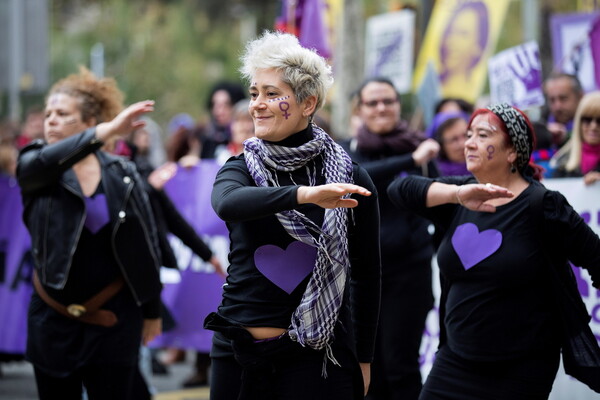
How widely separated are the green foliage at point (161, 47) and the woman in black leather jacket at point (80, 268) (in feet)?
86.2

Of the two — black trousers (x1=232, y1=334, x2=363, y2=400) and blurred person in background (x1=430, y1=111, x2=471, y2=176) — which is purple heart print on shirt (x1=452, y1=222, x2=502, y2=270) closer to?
black trousers (x1=232, y1=334, x2=363, y2=400)

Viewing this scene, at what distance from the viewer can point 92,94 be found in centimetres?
568

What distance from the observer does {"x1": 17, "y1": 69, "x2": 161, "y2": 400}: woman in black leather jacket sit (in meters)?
5.26

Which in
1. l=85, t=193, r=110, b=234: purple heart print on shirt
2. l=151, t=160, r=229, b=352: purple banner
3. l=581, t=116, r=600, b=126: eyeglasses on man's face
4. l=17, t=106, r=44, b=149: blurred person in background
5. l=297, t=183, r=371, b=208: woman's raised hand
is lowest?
l=151, t=160, r=229, b=352: purple banner

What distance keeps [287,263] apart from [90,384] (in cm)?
186

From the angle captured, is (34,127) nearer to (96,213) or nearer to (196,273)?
(196,273)

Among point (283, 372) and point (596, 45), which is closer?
point (283, 372)

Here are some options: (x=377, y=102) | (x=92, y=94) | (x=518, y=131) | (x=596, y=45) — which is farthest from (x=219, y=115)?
(x=518, y=131)

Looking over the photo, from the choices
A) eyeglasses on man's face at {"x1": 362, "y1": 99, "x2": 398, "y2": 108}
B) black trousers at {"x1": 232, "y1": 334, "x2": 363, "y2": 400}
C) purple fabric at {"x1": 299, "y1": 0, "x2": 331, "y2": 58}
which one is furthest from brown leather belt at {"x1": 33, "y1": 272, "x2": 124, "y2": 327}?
purple fabric at {"x1": 299, "y1": 0, "x2": 331, "y2": 58}

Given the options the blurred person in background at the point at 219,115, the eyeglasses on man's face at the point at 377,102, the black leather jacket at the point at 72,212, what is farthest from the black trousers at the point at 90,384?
the blurred person in background at the point at 219,115

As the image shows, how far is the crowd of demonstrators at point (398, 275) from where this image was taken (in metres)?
6.49

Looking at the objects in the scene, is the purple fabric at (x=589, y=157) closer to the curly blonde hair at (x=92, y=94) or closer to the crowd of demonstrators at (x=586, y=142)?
the crowd of demonstrators at (x=586, y=142)

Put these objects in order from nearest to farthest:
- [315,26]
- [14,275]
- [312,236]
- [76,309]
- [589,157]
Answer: [312,236], [76,309], [589,157], [14,275], [315,26]

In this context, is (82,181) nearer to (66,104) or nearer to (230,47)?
(66,104)
